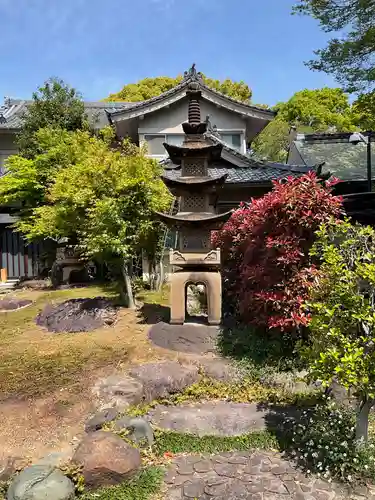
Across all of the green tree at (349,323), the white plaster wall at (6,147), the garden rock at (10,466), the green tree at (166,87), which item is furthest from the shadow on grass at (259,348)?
the green tree at (166,87)

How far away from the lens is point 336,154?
17328 mm

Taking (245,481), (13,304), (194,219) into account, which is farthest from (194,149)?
(13,304)

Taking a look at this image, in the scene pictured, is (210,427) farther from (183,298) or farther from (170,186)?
(170,186)

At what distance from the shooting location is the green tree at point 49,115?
57.1 feet

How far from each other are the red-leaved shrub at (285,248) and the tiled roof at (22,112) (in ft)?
42.6

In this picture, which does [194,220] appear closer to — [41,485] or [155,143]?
[41,485]

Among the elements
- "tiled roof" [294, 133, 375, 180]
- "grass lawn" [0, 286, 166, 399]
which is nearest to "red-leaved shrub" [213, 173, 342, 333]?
"grass lawn" [0, 286, 166, 399]

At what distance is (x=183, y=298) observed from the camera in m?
8.80

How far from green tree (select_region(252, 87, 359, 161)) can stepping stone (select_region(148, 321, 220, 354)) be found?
25954 mm

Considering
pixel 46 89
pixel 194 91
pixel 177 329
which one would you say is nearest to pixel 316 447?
pixel 177 329

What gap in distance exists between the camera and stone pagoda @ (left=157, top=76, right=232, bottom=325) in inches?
342

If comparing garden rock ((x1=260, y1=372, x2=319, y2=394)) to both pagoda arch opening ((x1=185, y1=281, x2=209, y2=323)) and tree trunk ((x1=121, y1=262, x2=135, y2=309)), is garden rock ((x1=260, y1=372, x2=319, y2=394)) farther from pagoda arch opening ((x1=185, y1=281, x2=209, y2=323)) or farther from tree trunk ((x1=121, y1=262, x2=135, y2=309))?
tree trunk ((x1=121, y1=262, x2=135, y2=309))

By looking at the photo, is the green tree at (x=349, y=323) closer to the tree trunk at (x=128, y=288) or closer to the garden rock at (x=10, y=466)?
the garden rock at (x=10, y=466)

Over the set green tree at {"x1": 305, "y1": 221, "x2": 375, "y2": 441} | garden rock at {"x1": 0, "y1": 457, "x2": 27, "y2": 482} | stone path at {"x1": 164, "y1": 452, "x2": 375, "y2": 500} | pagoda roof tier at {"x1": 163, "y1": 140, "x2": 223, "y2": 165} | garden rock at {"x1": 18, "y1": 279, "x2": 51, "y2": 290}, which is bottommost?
stone path at {"x1": 164, "y1": 452, "x2": 375, "y2": 500}
